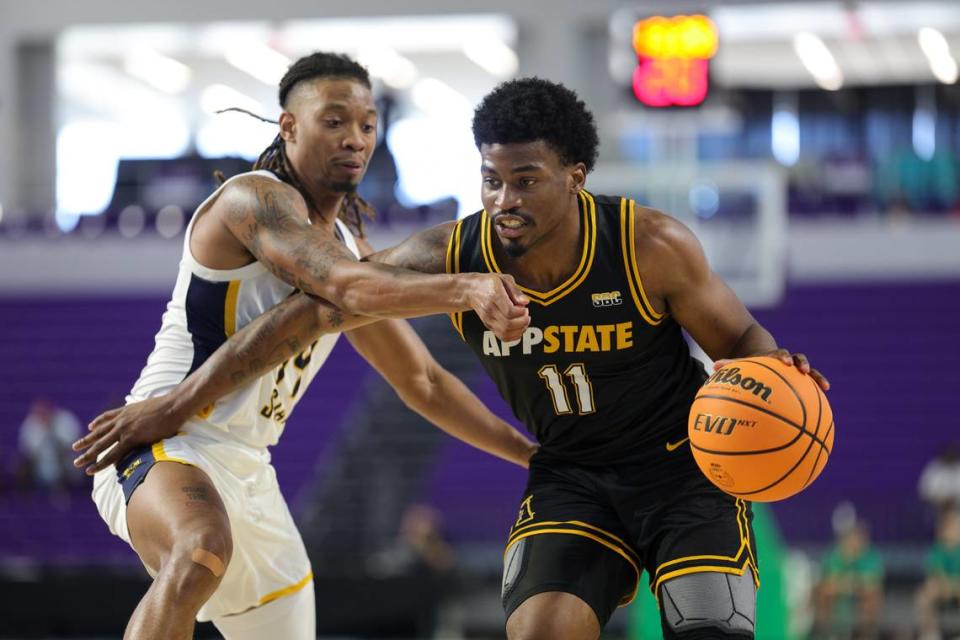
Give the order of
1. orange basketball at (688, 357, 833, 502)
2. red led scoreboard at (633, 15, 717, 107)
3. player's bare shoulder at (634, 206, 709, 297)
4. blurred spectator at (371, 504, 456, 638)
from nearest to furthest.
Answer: orange basketball at (688, 357, 833, 502), player's bare shoulder at (634, 206, 709, 297), blurred spectator at (371, 504, 456, 638), red led scoreboard at (633, 15, 717, 107)

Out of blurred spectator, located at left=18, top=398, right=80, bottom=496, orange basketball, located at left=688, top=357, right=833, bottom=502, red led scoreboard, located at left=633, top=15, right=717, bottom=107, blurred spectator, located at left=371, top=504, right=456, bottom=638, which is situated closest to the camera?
orange basketball, located at left=688, top=357, right=833, bottom=502

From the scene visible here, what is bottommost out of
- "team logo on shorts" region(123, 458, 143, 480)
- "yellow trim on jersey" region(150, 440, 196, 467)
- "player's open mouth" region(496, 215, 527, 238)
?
"team logo on shorts" region(123, 458, 143, 480)

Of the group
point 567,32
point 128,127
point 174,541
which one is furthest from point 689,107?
point 128,127

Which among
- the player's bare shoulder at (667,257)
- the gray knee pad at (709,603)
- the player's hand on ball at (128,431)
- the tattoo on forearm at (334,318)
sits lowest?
the gray knee pad at (709,603)

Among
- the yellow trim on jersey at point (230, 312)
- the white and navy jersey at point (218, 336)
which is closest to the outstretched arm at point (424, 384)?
the white and navy jersey at point (218, 336)

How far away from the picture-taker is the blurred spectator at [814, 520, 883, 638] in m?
12.0

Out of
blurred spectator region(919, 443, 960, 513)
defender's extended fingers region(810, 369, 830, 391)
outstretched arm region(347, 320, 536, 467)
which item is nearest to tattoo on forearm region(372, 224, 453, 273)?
outstretched arm region(347, 320, 536, 467)

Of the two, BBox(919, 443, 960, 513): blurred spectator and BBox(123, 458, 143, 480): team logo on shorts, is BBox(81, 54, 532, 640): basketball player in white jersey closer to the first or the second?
BBox(123, 458, 143, 480): team logo on shorts

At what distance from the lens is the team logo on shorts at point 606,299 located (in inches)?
150

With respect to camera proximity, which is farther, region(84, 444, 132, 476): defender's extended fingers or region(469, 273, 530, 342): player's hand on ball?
region(84, 444, 132, 476): defender's extended fingers

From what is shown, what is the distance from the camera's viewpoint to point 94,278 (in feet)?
60.0

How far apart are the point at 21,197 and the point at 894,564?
574 inches

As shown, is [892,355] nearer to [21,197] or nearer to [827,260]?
[827,260]

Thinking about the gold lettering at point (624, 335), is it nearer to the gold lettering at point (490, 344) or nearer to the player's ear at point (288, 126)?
the gold lettering at point (490, 344)
